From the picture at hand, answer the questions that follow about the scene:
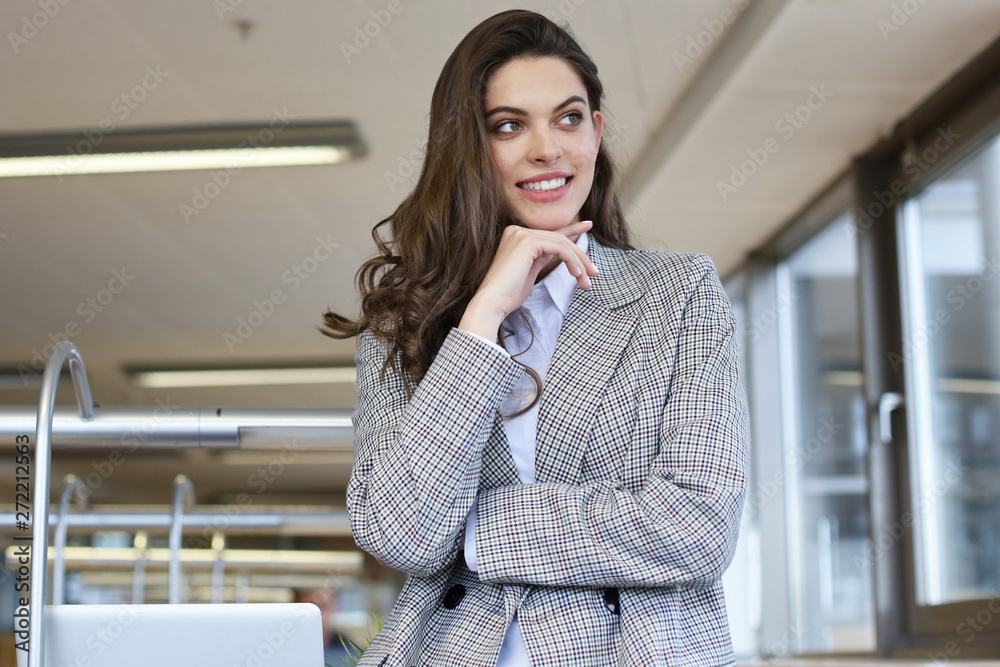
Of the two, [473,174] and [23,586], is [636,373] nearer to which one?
[473,174]

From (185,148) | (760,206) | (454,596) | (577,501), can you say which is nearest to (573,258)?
(577,501)

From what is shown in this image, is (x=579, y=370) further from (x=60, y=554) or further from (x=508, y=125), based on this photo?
(x=60, y=554)

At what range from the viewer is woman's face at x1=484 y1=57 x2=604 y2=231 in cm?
133

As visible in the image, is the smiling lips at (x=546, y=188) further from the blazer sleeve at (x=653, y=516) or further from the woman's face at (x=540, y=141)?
the blazer sleeve at (x=653, y=516)

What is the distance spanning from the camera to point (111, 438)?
153 cm

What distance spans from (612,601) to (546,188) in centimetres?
52

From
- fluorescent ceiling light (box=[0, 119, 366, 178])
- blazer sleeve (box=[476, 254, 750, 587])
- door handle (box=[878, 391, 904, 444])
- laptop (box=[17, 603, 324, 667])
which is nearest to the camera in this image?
blazer sleeve (box=[476, 254, 750, 587])

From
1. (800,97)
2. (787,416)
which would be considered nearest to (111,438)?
(800,97)

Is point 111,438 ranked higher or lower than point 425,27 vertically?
lower

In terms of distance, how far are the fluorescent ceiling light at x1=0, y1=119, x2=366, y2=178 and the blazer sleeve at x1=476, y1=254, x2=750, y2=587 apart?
341 cm

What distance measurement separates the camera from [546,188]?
1.33 m

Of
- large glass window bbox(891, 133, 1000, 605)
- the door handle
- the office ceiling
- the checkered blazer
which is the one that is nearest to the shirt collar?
the checkered blazer

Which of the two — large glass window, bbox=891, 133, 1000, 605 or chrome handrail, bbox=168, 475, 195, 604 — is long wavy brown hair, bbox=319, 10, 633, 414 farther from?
large glass window, bbox=891, 133, 1000, 605

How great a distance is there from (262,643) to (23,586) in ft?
1.91
